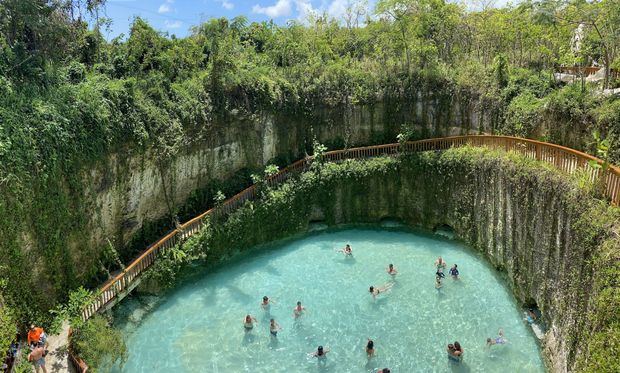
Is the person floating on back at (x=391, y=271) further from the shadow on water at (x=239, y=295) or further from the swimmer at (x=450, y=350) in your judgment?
the shadow on water at (x=239, y=295)

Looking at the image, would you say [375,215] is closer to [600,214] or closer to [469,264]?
[469,264]

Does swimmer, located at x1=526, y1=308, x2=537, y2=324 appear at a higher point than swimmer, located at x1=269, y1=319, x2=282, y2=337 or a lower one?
lower

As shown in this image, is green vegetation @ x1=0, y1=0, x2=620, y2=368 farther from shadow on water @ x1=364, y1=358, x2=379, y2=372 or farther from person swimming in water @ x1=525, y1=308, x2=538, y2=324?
shadow on water @ x1=364, y1=358, x2=379, y2=372

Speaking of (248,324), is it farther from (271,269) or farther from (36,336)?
(36,336)

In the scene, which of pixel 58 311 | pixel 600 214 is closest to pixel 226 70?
pixel 58 311

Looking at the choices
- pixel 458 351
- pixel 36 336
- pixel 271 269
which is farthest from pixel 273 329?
pixel 36 336

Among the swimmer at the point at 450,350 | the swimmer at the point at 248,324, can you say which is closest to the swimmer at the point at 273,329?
the swimmer at the point at 248,324

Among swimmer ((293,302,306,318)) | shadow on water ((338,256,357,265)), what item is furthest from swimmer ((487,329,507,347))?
shadow on water ((338,256,357,265))

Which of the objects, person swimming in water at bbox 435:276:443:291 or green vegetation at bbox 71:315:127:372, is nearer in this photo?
green vegetation at bbox 71:315:127:372
